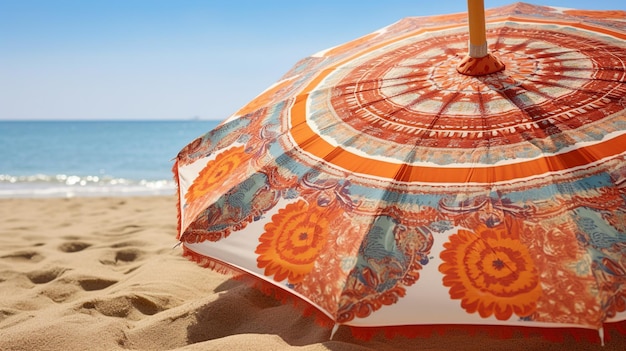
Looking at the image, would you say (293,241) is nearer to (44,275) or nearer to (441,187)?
(441,187)

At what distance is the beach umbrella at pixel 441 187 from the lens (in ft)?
4.87

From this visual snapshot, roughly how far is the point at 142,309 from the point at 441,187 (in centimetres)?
150

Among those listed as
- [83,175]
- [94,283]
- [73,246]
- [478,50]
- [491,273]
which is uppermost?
[478,50]

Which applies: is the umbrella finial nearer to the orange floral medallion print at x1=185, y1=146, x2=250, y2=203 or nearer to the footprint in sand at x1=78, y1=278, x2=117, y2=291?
the orange floral medallion print at x1=185, y1=146, x2=250, y2=203

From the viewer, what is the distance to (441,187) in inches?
65.7

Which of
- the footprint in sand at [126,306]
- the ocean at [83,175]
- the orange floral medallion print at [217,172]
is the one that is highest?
the orange floral medallion print at [217,172]

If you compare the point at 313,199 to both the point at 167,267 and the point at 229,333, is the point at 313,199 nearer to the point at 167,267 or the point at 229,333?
the point at 229,333

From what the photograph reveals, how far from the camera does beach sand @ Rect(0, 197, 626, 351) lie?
1.96 metres

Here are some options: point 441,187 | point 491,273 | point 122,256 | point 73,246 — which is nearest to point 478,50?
point 441,187

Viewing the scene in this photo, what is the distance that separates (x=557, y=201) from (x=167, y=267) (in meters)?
2.10

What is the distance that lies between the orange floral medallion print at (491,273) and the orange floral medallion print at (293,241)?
37 centimetres

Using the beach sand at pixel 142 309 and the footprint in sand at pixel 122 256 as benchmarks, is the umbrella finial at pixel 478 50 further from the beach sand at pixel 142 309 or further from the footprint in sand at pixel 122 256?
the footprint in sand at pixel 122 256

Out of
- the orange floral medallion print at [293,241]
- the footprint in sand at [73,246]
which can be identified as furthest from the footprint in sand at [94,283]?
the orange floral medallion print at [293,241]

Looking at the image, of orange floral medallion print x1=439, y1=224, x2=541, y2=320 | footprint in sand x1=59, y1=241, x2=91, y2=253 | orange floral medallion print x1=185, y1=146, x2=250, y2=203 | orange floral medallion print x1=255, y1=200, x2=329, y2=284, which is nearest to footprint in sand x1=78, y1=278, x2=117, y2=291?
footprint in sand x1=59, y1=241, x2=91, y2=253
